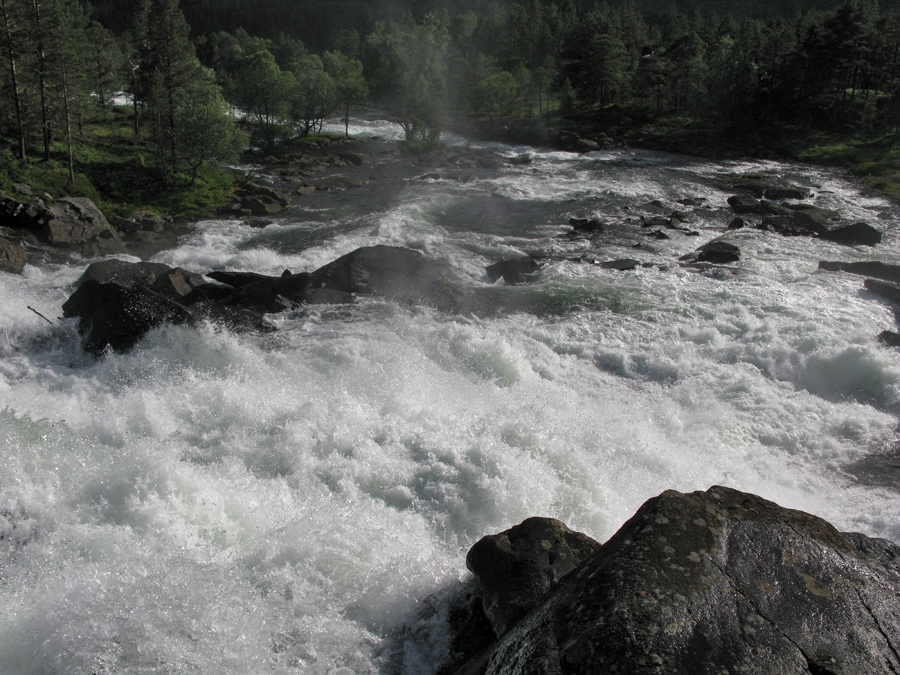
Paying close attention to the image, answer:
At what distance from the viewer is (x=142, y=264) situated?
62.4 feet

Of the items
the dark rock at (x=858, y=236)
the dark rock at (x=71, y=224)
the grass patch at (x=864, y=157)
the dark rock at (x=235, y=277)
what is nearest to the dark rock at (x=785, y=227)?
the dark rock at (x=858, y=236)

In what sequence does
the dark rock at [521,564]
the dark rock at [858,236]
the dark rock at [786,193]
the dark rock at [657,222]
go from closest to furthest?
the dark rock at [521,564] → the dark rock at [858,236] → the dark rock at [657,222] → the dark rock at [786,193]

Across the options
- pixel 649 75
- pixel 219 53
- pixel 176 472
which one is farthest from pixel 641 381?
pixel 219 53

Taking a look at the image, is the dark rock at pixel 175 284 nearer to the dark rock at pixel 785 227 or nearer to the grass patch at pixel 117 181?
the grass patch at pixel 117 181

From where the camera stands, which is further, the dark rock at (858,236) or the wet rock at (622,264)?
the dark rock at (858,236)

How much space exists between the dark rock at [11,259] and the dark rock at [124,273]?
3.37 m

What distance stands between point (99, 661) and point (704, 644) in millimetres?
5968

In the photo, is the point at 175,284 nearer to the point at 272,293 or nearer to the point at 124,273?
the point at 124,273

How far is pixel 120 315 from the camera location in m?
14.9

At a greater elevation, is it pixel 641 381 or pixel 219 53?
pixel 219 53

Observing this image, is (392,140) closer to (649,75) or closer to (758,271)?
(649,75)

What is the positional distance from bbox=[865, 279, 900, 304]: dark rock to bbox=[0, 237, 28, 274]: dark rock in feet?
99.8

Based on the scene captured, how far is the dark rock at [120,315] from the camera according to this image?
48.0ft

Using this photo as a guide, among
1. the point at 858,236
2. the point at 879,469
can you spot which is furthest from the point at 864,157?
the point at 879,469
